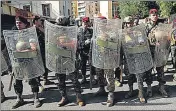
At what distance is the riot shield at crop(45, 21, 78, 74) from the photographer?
5488 mm

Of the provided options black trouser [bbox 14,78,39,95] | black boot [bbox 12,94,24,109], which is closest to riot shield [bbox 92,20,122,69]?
black trouser [bbox 14,78,39,95]

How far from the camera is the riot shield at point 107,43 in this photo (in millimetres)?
5523

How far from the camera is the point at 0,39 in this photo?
6.07 m

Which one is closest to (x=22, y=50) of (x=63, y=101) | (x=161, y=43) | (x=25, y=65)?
(x=25, y=65)

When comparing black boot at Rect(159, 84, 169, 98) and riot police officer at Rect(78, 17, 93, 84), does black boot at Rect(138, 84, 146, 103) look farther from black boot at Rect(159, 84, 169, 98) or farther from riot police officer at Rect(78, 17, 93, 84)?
riot police officer at Rect(78, 17, 93, 84)

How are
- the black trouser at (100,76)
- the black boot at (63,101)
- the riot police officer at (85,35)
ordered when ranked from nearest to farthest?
the black boot at (63,101) → the black trouser at (100,76) → the riot police officer at (85,35)

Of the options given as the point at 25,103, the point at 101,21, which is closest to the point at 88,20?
the point at 101,21

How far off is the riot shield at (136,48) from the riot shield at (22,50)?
177cm

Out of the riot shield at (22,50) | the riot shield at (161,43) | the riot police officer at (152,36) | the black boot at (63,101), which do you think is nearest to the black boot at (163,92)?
the riot police officer at (152,36)

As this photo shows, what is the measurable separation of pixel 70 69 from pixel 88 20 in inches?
60.8

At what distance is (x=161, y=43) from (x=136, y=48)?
0.60 metres

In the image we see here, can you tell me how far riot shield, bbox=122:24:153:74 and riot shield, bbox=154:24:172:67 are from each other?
254 millimetres

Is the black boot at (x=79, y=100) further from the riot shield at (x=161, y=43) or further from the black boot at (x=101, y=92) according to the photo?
the riot shield at (x=161, y=43)

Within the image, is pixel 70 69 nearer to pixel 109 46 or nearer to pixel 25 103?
pixel 109 46
